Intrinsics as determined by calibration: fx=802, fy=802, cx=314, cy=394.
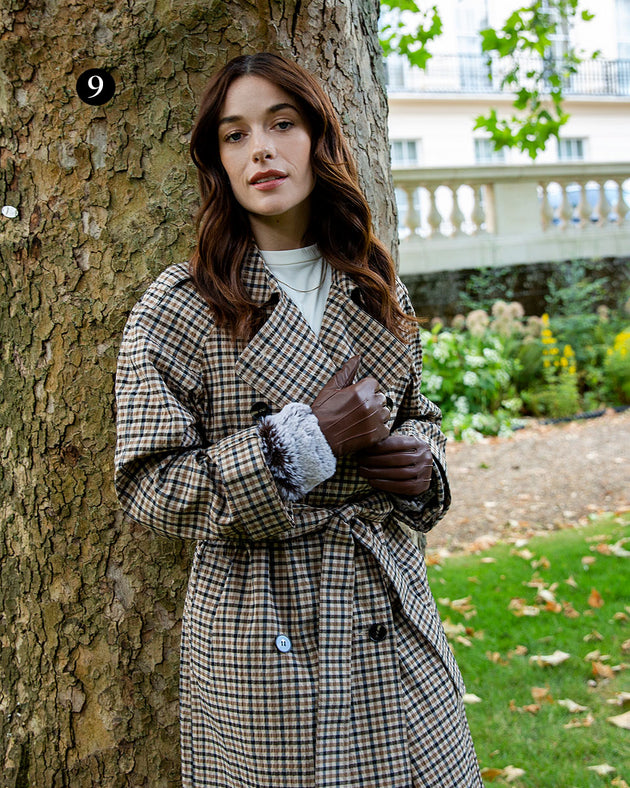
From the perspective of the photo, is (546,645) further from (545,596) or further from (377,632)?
(377,632)

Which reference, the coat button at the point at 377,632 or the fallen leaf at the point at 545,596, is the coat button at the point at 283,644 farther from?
the fallen leaf at the point at 545,596

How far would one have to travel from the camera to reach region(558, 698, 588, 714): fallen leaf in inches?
140

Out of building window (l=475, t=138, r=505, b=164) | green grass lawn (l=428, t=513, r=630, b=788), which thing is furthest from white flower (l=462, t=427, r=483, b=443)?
building window (l=475, t=138, r=505, b=164)

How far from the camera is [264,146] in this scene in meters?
1.88

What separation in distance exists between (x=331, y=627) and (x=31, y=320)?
4.01 feet

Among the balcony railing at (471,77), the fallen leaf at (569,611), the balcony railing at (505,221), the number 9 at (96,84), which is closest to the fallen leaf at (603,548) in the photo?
the fallen leaf at (569,611)

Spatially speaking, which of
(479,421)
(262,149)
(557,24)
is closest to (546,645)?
(262,149)

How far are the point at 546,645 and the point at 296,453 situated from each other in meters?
3.02

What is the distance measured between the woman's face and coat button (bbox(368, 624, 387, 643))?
39.7 inches

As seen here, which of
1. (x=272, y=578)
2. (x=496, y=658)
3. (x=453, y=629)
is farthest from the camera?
(x=453, y=629)

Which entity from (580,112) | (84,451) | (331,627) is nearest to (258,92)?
(84,451)

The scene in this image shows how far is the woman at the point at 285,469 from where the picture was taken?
173 centimetres

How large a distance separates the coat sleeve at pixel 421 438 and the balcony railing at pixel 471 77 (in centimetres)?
2042

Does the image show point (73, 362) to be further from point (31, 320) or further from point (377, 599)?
point (377, 599)
